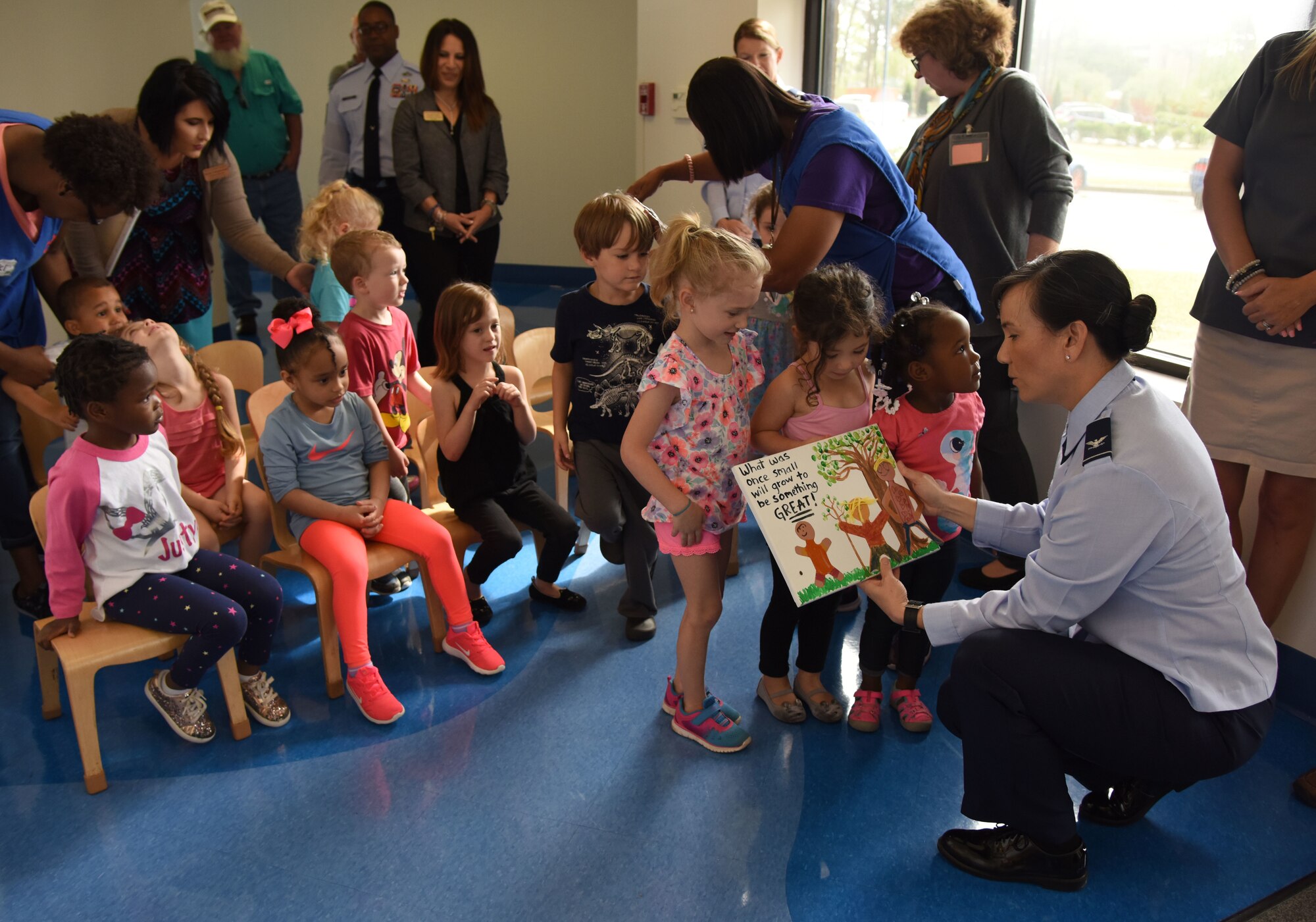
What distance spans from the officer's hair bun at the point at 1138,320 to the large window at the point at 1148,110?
1.42 metres

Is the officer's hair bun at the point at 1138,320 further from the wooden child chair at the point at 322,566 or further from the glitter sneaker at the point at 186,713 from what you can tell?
the glitter sneaker at the point at 186,713

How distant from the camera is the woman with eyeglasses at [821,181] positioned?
7.68ft

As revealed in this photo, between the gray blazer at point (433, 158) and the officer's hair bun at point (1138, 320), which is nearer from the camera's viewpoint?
the officer's hair bun at point (1138, 320)

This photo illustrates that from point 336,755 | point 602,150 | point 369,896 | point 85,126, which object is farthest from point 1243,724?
point 602,150

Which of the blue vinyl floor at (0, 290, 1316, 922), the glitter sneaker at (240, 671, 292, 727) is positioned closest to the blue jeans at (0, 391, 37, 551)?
the blue vinyl floor at (0, 290, 1316, 922)

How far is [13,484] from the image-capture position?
2879mm

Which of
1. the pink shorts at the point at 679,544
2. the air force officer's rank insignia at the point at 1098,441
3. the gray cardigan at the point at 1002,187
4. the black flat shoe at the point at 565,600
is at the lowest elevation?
the black flat shoe at the point at 565,600

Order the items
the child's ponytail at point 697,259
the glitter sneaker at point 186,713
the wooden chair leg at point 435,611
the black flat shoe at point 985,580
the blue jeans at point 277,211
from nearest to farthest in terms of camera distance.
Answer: the child's ponytail at point 697,259
the glitter sneaker at point 186,713
the wooden chair leg at point 435,611
the black flat shoe at point 985,580
the blue jeans at point 277,211

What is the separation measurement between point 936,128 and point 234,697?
8.84ft

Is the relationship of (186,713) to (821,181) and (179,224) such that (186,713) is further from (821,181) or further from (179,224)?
(821,181)

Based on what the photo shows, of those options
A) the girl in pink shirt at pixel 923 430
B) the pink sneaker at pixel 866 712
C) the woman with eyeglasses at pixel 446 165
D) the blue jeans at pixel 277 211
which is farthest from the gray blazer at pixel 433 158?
the pink sneaker at pixel 866 712

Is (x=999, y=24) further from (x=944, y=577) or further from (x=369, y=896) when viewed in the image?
(x=369, y=896)

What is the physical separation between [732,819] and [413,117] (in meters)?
3.60

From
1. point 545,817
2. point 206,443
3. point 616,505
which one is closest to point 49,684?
point 206,443
